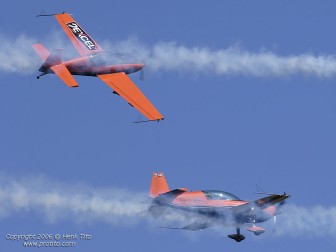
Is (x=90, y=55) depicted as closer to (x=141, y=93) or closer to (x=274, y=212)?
(x=141, y=93)

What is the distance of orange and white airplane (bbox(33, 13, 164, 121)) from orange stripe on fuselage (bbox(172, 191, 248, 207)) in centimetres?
505

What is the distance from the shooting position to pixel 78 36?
99000mm

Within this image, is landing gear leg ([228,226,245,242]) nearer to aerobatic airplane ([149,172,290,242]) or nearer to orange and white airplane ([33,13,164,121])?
aerobatic airplane ([149,172,290,242])

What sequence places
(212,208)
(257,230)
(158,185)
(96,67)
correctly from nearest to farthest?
(257,230), (212,208), (158,185), (96,67)

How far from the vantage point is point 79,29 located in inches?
3935

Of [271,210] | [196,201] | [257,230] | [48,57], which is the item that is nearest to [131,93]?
[48,57]

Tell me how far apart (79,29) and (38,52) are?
7579 millimetres

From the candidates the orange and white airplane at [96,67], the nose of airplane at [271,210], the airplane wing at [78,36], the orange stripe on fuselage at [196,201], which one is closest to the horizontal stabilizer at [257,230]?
the nose of airplane at [271,210]

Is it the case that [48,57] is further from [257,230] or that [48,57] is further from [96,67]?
[257,230]

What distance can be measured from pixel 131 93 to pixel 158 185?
23.2 feet

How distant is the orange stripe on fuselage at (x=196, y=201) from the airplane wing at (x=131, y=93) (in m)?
5.05

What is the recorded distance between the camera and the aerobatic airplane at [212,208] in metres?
88.9

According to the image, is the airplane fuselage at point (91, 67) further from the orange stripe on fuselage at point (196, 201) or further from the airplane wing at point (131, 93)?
the orange stripe on fuselage at point (196, 201)

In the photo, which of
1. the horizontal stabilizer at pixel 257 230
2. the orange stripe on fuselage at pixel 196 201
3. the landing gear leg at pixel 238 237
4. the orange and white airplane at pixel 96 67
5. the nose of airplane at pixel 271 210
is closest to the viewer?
the horizontal stabilizer at pixel 257 230
